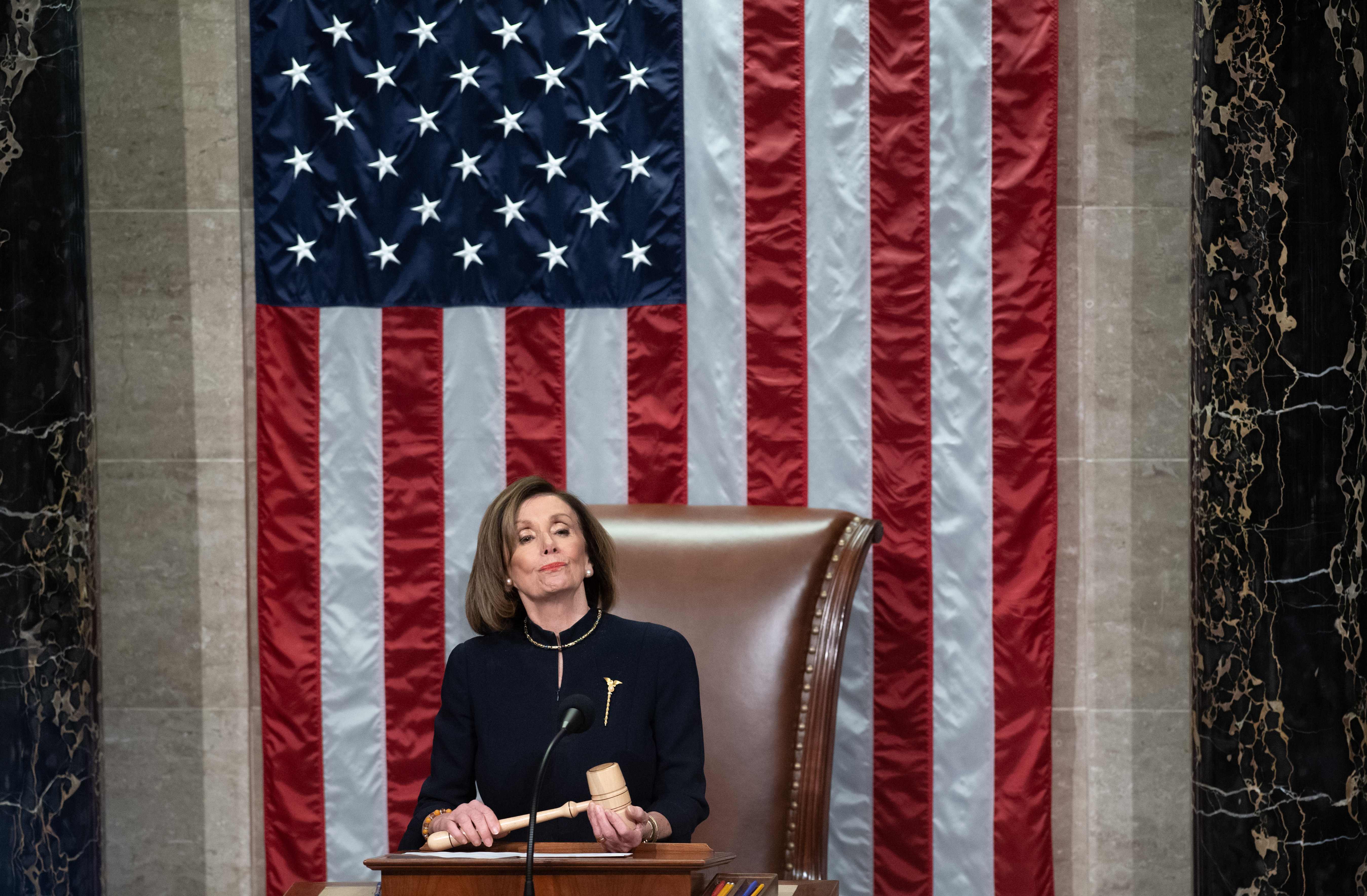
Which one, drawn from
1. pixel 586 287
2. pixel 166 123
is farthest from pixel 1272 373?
pixel 166 123

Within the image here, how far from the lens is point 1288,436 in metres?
3.20

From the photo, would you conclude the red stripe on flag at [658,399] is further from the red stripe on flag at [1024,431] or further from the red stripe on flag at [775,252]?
the red stripe on flag at [1024,431]

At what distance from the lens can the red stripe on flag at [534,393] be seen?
373 cm

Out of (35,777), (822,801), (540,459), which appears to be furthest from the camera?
(540,459)

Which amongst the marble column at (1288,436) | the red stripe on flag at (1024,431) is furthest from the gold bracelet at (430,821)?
the marble column at (1288,436)

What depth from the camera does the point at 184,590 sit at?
387 cm

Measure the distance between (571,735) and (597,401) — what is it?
1.43 metres

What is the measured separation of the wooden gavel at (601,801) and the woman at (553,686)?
1.24 ft

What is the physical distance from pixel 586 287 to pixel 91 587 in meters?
1.60

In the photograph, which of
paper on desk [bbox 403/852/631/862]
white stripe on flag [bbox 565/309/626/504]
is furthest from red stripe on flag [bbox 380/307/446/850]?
paper on desk [bbox 403/852/631/862]

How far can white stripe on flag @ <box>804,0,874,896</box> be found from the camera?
366cm

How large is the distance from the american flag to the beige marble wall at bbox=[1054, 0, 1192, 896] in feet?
0.48

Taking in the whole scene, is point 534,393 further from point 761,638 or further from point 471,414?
point 761,638

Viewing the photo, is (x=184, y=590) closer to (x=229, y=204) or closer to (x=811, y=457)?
(x=229, y=204)
